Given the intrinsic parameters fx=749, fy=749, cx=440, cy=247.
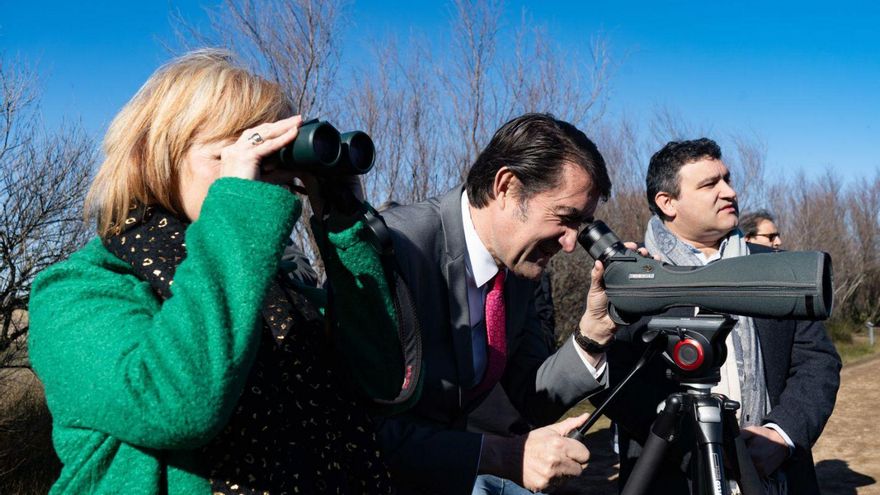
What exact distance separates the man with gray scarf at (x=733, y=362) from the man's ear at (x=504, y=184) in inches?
24.0

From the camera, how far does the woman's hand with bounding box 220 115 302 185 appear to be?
125 centimetres

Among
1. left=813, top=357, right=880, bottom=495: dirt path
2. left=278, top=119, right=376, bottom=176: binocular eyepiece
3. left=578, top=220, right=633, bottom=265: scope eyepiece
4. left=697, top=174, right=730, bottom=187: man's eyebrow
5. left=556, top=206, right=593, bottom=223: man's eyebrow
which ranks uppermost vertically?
left=278, top=119, right=376, bottom=176: binocular eyepiece

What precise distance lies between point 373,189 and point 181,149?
265 inches

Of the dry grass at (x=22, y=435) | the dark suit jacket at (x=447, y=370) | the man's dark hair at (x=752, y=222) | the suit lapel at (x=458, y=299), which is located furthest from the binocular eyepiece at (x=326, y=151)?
the man's dark hair at (x=752, y=222)

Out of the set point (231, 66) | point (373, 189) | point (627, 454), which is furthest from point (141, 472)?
point (373, 189)

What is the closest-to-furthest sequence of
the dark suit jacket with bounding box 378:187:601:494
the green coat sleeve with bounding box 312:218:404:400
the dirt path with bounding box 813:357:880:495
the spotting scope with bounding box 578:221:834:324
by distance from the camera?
the green coat sleeve with bounding box 312:218:404:400, the spotting scope with bounding box 578:221:834:324, the dark suit jacket with bounding box 378:187:601:494, the dirt path with bounding box 813:357:880:495

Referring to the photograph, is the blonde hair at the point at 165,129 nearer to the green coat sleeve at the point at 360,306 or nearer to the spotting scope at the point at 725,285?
the green coat sleeve at the point at 360,306

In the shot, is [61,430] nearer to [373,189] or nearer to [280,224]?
[280,224]

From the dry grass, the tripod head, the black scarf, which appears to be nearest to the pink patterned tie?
the tripod head

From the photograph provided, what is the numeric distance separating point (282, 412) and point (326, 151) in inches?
18.2

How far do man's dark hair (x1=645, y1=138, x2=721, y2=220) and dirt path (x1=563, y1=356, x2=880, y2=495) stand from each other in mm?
3519

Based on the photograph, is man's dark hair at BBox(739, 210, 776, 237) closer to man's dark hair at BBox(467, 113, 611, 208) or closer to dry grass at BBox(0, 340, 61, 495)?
man's dark hair at BBox(467, 113, 611, 208)

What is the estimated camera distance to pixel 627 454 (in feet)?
8.98

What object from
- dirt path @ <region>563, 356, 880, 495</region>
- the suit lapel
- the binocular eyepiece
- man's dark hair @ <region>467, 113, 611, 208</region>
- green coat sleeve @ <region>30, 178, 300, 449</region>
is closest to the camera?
green coat sleeve @ <region>30, 178, 300, 449</region>
